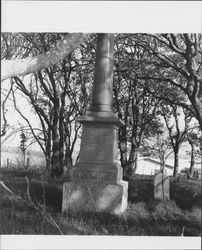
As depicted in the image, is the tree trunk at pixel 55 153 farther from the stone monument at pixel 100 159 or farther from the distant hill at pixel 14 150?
the stone monument at pixel 100 159

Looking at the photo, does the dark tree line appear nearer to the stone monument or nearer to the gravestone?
the gravestone

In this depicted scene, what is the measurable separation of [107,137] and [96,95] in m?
0.72

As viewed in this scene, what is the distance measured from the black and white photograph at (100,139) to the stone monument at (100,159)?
2 centimetres

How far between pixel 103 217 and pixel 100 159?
0.96 meters

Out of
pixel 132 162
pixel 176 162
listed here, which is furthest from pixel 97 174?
pixel 176 162

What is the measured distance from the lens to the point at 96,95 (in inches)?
234

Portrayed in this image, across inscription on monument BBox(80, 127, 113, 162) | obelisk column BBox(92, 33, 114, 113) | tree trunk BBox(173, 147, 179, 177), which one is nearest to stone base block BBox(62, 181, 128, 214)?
inscription on monument BBox(80, 127, 113, 162)

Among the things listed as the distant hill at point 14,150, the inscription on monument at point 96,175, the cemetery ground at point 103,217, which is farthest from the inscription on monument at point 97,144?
the distant hill at point 14,150

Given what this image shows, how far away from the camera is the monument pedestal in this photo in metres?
5.54

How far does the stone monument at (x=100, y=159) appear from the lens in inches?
218

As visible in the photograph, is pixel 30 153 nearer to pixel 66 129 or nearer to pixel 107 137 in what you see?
pixel 66 129

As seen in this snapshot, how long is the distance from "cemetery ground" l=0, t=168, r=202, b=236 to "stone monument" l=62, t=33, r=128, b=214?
23cm

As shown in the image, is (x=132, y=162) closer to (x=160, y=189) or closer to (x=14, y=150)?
(x=14, y=150)

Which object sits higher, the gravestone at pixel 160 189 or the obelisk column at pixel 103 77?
the obelisk column at pixel 103 77
